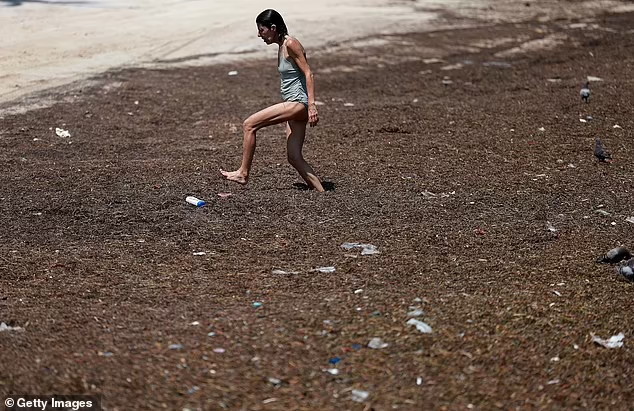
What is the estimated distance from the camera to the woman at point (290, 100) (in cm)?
750

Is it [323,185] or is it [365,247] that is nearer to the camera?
[365,247]

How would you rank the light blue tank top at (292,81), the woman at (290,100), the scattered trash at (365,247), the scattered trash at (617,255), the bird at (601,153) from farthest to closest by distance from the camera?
the bird at (601,153) → the light blue tank top at (292,81) → the woman at (290,100) → the scattered trash at (365,247) → the scattered trash at (617,255)

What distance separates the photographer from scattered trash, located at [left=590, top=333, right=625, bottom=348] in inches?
202

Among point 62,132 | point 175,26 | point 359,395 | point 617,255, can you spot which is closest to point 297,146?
point 617,255

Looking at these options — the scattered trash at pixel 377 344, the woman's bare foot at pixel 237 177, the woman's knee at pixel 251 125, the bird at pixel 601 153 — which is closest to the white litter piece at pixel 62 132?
the woman's bare foot at pixel 237 177

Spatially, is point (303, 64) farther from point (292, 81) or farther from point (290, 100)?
point (290, 100)

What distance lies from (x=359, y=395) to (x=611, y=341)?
1624mm

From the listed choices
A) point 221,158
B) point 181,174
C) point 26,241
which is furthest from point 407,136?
point 26,241

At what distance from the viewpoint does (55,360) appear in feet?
15.2

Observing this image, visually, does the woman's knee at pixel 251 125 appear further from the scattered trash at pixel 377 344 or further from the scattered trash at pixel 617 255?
the scattered trash at pixel 377 344

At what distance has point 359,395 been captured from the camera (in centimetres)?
443

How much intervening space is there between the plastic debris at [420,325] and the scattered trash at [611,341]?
92 cm

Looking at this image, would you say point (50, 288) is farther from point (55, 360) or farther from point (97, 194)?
point (97, 194)

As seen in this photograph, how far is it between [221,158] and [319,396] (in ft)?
16.9
